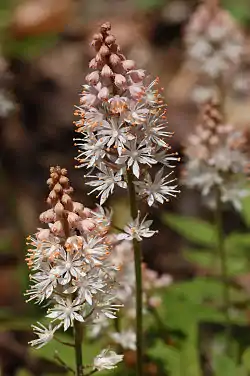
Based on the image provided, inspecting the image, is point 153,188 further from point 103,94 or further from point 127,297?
point 127,297

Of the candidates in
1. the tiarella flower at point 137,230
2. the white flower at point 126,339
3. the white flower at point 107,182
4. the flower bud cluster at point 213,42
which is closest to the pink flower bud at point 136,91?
the white flower at point 107,182

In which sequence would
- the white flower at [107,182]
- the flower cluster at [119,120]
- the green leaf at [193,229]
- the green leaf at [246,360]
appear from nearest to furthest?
the flower cluster at [119,120] < the white flower at [107,182] < the green leaf at [246,360] < the green leaf at [193,229]

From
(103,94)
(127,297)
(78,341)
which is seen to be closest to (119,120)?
(103,94)

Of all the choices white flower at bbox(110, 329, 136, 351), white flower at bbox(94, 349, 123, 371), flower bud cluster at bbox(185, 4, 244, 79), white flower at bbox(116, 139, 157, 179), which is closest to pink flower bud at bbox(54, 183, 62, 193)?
white flower at bbox(116, 139, 157, 179)

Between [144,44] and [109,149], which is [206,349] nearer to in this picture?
[109,149]

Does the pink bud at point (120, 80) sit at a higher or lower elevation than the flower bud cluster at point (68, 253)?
higher

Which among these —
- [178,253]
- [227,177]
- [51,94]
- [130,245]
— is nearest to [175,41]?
[51,94]

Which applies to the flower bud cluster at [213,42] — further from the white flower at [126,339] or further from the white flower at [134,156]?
the white flower at [134,156]

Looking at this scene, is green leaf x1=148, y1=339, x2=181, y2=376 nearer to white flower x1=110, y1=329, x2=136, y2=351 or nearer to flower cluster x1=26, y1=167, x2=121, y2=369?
white flower x1=110, y1=329, x2=136, y2=351
